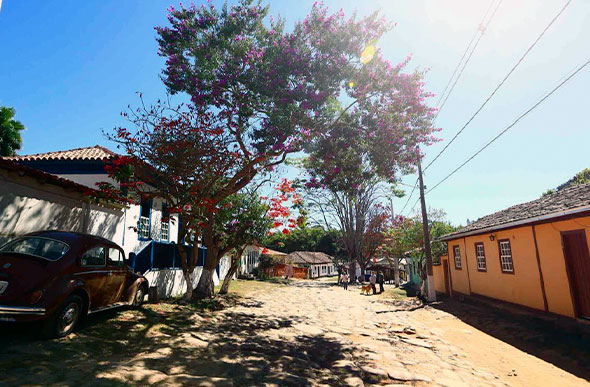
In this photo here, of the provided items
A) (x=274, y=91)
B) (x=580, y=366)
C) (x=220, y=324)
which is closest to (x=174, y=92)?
(x=274, y=91)

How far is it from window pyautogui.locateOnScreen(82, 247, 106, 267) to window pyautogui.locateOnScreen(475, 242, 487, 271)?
1594 cm

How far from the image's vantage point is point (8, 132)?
18250 millimetres

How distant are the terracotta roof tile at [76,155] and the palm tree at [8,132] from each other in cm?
487

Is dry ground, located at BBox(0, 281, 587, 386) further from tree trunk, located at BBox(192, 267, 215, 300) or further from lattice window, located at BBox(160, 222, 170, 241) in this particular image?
lattice window, located at BBox(160, 222, 170, 241)

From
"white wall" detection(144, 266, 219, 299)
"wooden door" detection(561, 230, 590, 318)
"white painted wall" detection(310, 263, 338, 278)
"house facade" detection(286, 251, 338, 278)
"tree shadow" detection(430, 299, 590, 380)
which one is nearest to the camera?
"tree shadow" detection(430, 299, 590, 380)

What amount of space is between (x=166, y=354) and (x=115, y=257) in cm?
309

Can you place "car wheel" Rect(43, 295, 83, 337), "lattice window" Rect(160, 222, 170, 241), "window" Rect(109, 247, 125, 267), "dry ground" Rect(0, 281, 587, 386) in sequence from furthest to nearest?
"lattice window" Rect(160, 222, 170, 241) < "window" Rect(109, 247, 125, 267) < "car wheel" Rect(43, 295, 83, 337) < "dry ground" Rect(0, 281, 587, 386)

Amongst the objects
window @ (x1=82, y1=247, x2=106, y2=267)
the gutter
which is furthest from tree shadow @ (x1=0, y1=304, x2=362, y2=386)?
the gutter

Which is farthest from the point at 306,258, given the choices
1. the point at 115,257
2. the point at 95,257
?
the point at 95,257

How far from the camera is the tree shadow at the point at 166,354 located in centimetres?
462

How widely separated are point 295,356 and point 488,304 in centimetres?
1161

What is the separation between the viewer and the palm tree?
1814 cm

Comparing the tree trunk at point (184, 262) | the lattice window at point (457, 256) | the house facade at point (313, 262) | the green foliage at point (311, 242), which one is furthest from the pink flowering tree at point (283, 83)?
the green foliage at point (311, 242)

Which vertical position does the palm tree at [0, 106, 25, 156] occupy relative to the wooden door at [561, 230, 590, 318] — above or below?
above
